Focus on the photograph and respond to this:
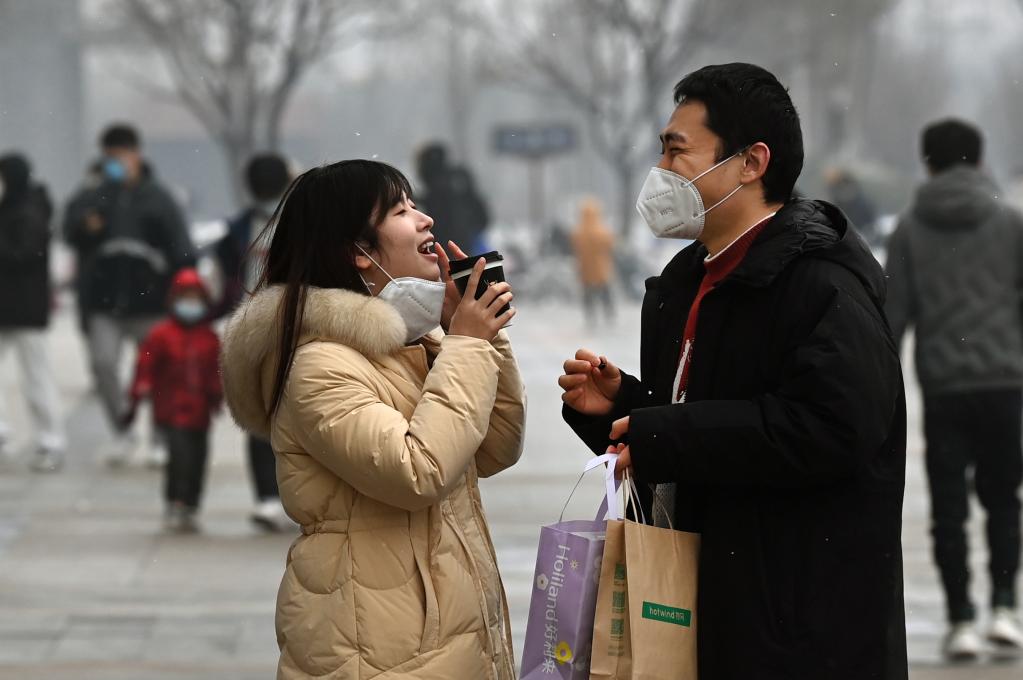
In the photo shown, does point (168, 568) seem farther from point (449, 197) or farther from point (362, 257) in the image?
point (362, 257)

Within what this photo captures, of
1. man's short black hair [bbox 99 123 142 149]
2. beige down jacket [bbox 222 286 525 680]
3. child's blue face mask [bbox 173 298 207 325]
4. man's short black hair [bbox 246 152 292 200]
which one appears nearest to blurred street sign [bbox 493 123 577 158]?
man's short black hair [bbox 99 123 142 149]

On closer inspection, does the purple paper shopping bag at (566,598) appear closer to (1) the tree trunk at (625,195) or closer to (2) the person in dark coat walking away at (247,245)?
(2) the person in dark coat walking away at (247,245)

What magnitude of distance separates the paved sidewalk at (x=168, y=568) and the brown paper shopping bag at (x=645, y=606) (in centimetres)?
283

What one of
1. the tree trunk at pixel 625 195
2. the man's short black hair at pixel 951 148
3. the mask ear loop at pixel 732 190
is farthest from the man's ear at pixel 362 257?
the tree trunk at pixel 625 195

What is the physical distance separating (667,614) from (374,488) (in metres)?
0.55

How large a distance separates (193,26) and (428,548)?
14.9m

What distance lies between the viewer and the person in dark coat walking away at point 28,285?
8.89 metres

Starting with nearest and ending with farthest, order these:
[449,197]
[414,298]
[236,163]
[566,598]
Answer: [566,598]
[414,298]
[449,197]
[236,163]

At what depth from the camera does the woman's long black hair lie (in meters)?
2.68

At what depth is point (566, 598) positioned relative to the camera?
8.16 feet

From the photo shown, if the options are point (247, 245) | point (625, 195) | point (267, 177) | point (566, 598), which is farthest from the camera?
point (625, 195)

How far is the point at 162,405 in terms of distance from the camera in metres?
7.26

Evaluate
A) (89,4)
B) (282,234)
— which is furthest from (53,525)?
(89,4)

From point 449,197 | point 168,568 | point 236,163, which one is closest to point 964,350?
point 168,568
